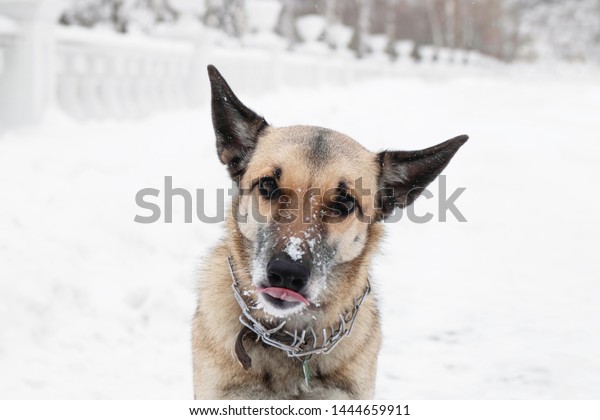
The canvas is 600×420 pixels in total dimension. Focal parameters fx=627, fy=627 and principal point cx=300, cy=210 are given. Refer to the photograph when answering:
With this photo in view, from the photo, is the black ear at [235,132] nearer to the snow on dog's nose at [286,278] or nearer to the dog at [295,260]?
the dog at [295,260]

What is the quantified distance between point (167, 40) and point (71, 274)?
29.8 feet

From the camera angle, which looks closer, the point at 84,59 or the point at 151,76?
the point at 84,59

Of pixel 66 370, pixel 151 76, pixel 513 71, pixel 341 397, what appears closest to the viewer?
pixel 341 397

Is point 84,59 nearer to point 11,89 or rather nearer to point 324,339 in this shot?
point 11,89

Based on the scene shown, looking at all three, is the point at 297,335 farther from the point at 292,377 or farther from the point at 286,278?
the point at 286,278

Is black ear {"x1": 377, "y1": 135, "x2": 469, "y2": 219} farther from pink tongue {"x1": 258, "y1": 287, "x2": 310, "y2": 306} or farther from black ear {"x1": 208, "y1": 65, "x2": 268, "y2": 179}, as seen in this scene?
pink tongue {"x1": 258, "y1": 287, "x2": 310, "y2": 306}

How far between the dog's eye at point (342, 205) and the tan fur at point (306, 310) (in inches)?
2.1

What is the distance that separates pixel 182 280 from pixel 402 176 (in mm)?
2808

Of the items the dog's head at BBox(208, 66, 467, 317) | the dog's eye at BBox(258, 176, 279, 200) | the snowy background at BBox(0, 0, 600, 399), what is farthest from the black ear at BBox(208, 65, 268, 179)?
the snowy background at BBox(0, 0, 600, 399)

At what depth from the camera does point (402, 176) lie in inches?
154

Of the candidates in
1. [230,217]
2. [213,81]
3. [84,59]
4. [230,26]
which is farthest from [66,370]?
[230,26]

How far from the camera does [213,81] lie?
3.60m

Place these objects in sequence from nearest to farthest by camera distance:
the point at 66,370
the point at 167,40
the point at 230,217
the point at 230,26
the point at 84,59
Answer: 1. the point at 230,217
2. the point at 66,370
3. the point at 84,59
4. the point at 167,40
5. the point at 230,26

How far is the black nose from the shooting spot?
3.09 m
